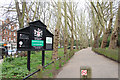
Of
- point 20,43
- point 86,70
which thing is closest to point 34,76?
point 86,70

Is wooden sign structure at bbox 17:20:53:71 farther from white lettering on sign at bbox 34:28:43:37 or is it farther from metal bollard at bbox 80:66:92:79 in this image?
metal bollard at bbox 80:66:92:79

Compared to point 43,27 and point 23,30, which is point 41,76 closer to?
point 23,30

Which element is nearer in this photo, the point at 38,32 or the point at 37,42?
the point at 37,42

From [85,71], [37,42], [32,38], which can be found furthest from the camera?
[37,42]

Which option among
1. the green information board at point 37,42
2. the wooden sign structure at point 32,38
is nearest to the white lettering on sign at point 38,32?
the wooden sign structure at point 32,38

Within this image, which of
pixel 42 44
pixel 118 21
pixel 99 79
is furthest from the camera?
pixel 118 21

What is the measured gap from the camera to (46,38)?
10680 millimetres

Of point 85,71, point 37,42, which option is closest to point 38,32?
point 37,42

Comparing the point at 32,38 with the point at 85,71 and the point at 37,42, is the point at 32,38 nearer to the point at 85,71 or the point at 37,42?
the point at 37,42

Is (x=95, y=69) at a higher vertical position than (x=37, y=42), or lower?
lower

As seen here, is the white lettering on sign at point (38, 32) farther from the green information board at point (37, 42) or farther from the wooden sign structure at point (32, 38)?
the green information board at point (37, 42)

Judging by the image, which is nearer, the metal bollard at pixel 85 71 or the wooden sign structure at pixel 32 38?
the metal bollard at pixel 85 71

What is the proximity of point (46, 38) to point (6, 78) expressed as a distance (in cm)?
401

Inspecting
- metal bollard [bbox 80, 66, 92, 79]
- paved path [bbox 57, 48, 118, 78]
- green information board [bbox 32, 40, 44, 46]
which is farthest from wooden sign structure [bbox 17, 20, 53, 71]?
metal bollard [bbox 80, 66, 92, 79]
